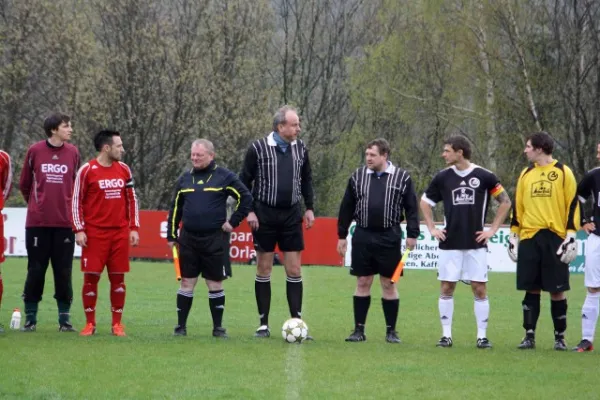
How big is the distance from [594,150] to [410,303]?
2157 centimetres

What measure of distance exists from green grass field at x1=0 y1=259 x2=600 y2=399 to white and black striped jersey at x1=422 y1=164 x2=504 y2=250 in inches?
43.2

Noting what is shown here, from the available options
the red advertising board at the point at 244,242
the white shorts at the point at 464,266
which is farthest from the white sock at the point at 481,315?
the red advertising board at the point at 244,242

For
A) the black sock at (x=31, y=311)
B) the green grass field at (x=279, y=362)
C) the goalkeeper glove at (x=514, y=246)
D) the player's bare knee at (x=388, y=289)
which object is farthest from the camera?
the black sock at (x=31, y=311)

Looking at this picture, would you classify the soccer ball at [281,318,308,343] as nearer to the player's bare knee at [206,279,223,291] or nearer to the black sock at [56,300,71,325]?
the player's bare knee at [206,279,223,291]

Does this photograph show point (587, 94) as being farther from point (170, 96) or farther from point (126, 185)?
point (126, 185)

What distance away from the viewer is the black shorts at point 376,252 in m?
11.4

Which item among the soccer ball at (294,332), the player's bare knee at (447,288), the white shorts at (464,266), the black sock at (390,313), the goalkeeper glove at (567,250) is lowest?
the soccer ball at (294,332)

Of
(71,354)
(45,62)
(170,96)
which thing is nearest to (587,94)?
(170,96)

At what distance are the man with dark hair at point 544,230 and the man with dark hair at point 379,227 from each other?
3.84 feet

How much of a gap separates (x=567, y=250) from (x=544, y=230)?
0.38m

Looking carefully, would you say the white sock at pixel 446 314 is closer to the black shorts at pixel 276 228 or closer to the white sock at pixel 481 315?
the white sock at pixel 481 315

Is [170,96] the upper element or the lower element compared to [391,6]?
lower

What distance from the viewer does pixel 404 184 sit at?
11.5m

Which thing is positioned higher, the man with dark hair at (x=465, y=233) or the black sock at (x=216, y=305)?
the man with dark hair at (x=465, y=233)
